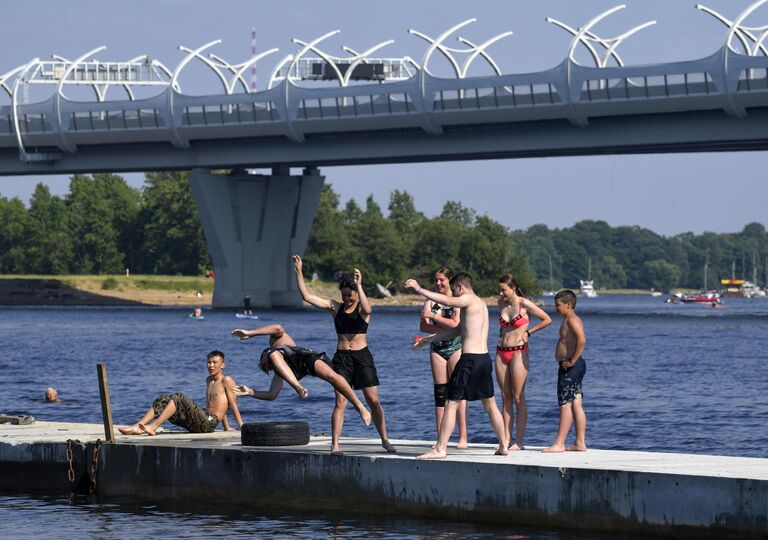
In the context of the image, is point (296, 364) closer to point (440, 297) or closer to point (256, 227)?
point (440, 297)

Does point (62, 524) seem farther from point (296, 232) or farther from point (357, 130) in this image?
point (296, 232)

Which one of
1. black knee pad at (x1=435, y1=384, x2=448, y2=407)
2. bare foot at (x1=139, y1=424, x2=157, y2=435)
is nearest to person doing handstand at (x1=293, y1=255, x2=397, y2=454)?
black knee pad at (x1=435, y1=384, x2=448, y2=407)

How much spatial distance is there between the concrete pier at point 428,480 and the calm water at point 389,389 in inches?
11.9

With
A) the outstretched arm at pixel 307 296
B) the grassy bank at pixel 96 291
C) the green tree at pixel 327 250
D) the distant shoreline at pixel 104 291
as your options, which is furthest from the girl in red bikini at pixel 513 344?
the green tree at pixel 327 250

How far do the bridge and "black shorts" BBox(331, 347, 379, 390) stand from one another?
60438mm

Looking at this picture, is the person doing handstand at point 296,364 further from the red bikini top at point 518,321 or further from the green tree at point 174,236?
the green tree at point 174,236

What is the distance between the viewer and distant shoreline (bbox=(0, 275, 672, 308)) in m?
135

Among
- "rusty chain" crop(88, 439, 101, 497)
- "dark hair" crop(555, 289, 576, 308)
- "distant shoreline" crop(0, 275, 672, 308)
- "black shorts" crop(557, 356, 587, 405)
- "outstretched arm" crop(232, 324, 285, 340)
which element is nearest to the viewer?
"dark hair" crop(555, 289, 576, 308)

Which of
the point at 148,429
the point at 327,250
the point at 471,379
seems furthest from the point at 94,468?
the point at 327,250

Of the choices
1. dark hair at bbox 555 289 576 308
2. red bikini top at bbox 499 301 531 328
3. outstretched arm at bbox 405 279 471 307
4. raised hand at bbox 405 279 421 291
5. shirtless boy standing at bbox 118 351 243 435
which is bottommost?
shirtless boy standing at bbox 118 351 243 435

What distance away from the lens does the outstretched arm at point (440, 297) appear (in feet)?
53.4

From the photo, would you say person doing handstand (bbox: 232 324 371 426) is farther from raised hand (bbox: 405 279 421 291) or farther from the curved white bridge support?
the curved white bridge support

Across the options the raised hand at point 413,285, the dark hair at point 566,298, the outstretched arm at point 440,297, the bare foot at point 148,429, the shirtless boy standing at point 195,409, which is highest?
the raised hand at point 413,285

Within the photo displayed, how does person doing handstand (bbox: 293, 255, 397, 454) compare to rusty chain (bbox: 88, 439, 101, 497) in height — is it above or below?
above
